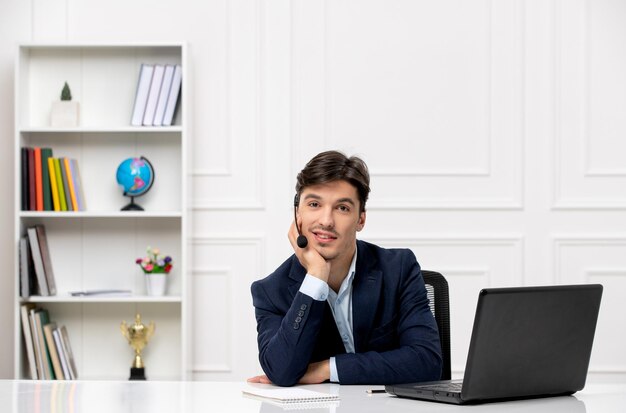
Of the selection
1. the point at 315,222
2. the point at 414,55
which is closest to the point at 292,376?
the point at 315,222

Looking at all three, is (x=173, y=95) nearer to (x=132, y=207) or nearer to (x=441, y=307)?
(x=132, y=207)

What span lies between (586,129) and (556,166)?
0.23m

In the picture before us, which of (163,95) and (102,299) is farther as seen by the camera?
(163,95)

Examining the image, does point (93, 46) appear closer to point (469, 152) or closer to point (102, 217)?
point (102, 217)

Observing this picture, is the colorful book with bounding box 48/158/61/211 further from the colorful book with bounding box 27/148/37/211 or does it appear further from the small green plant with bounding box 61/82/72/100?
the small green plant with bounding box 61/82/72/100

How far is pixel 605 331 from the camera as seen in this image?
168 inches

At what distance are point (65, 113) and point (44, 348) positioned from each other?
109 cm

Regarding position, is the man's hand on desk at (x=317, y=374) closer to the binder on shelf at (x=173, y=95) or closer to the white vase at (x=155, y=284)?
the white vase at (x=155, y=284)

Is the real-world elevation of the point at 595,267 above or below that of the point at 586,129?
below

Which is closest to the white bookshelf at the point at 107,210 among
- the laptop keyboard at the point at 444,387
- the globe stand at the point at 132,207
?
the globe stand at the point at 132,207

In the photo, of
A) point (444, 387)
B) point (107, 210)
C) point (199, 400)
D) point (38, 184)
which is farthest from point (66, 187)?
point (444, 387)

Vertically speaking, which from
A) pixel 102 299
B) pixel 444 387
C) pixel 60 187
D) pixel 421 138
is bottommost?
pixel 102 299

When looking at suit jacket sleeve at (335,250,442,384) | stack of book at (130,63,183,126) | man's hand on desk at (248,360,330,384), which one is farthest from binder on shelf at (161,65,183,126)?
man's hand on desk at (248,360,330,384)

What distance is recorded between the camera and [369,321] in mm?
2336
